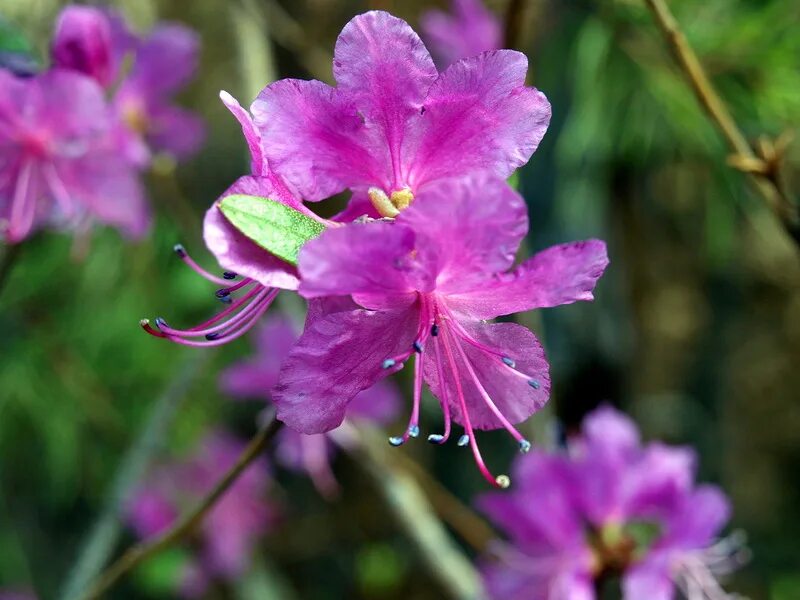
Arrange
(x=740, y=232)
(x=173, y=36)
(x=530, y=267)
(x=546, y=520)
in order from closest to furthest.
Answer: (x=530, y=267), (x=546, y=520), (x=173, y=36), (x=740, y=232)

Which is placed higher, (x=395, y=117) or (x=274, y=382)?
(x=395, y=117)

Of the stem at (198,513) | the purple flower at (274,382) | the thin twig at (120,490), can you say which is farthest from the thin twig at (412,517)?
the stem at (198,513)

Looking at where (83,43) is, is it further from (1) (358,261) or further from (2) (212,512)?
(2) (212,512)

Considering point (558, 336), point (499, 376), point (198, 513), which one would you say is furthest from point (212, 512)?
point (499, 376)

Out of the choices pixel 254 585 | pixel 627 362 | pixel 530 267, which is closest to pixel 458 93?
pixel 530 267

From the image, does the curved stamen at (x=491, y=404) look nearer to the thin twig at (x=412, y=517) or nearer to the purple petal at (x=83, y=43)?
the purple petal at (x=83, y=43)

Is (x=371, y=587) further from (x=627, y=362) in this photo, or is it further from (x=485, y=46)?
(x=485, y=46)

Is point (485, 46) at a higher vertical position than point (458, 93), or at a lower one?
lower
